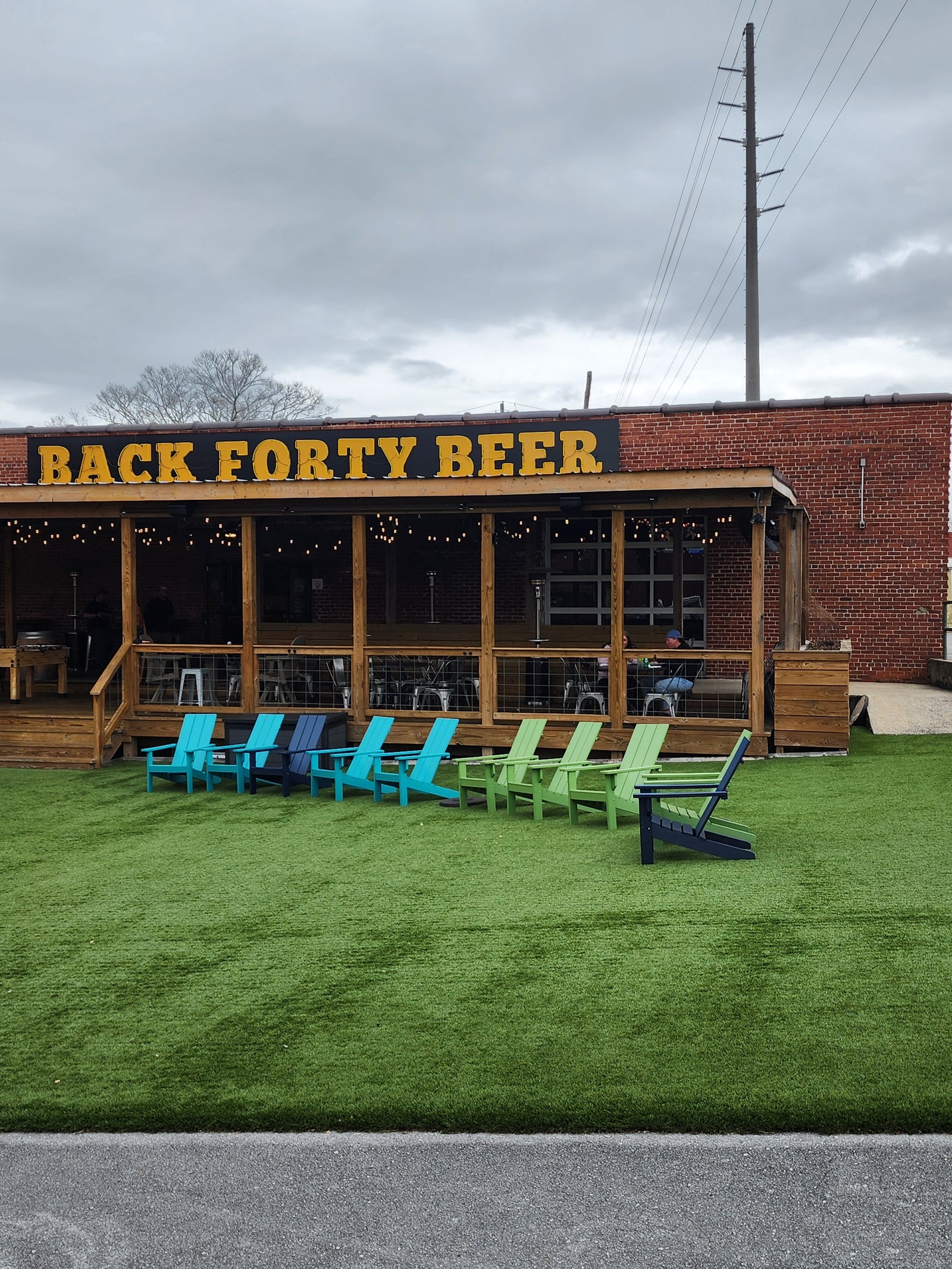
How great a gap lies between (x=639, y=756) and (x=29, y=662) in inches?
348

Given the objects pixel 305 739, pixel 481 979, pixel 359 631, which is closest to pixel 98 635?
pixel 359 631

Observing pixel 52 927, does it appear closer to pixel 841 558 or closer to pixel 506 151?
pixel 841 558

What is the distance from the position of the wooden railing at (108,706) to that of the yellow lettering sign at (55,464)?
21.4 feet

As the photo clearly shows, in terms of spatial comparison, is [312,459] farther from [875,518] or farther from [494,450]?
[875,518]

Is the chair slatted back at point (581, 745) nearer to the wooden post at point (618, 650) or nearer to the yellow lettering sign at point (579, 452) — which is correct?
the wooden post at point (618, 650)

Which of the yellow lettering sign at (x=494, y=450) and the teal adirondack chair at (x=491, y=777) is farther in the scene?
the yellow lettering sign at (x=494, y=450)

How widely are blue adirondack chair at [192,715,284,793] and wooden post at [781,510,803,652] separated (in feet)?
17.8

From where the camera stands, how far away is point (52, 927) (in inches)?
237

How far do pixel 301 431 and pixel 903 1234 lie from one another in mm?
15957

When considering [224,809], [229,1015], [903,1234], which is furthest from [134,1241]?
[224,809]

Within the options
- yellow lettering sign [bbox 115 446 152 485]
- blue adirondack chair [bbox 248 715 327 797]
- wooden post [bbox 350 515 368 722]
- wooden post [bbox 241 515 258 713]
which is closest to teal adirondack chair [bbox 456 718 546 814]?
blue adirondack chair [bbox 248 715 327 797]

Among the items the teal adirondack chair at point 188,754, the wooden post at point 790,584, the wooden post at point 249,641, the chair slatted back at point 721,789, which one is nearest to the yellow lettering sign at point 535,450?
the wooden post at point 790,584

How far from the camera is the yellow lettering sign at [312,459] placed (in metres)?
17.0

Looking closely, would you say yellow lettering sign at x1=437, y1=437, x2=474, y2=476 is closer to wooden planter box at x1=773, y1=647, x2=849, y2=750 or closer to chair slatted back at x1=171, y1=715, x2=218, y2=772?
chair slatted back at x1=171, y1=715, x2=218, y2=772
